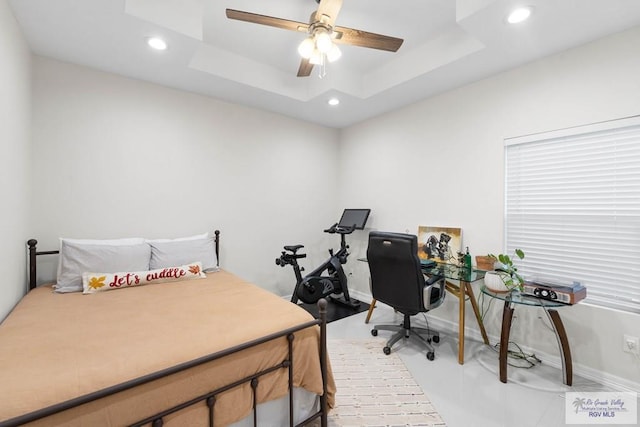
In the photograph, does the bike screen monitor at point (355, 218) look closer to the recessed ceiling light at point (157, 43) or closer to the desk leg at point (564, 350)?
the desk leg at point (564, 350)

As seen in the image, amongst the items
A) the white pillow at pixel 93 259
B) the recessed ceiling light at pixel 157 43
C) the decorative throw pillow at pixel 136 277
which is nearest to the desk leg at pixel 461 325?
the decorative throw pillow at pixel 136 277

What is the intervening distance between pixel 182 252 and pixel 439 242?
8.82ft

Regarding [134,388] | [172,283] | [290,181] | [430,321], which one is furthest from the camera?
[290,181]

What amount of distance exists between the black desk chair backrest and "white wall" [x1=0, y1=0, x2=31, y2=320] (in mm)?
2599

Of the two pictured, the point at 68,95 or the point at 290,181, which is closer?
the point at 68,95

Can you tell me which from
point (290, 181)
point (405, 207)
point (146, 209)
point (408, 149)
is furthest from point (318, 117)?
point (146, 209)

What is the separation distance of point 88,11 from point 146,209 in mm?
1643

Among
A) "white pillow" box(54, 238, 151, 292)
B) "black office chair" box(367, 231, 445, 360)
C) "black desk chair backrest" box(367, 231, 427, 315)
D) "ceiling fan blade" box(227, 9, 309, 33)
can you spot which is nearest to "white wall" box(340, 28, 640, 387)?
"black office chair" box(367, 231, 445, 360)

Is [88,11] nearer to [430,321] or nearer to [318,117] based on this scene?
[318,117]

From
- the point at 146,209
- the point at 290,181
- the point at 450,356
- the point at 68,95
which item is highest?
the point at 68,95

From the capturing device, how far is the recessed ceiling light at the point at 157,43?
7.06ft

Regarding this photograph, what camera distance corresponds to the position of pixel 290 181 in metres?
3.91

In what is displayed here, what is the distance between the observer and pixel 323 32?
1.73 meters

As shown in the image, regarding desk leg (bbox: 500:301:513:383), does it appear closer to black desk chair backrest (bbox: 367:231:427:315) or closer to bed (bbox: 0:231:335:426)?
black desk chair backrest (bbox: 367:231:427:315)
